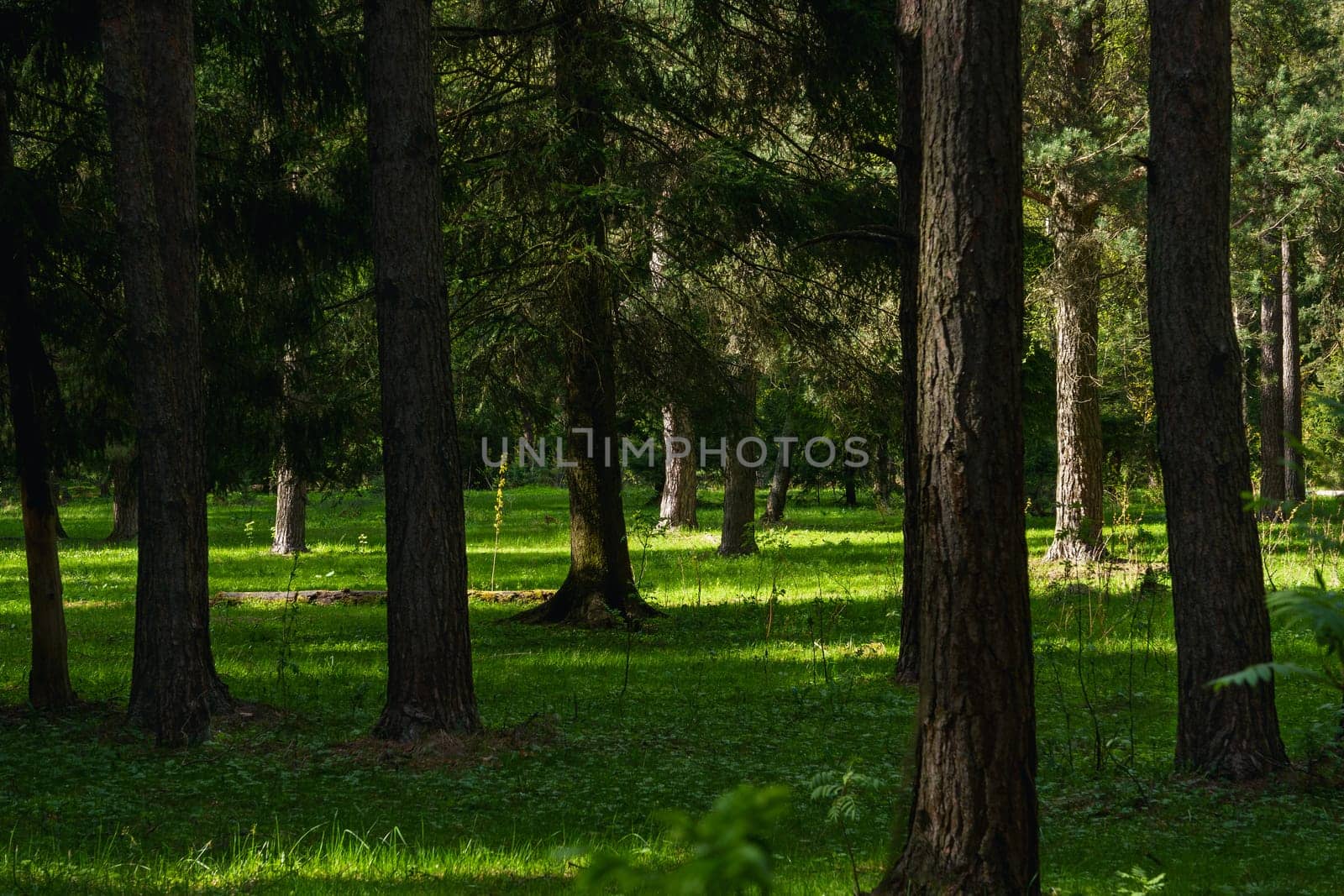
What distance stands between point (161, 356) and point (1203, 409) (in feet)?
19.9

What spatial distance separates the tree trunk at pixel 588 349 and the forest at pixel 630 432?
0.17ft

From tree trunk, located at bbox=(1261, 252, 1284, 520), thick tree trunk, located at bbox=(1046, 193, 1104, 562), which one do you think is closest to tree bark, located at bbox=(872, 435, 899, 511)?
thick tree trunk, located at bbox=(1046, 193, 1104, 562)

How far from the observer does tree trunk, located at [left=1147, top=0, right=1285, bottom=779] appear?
661 cm

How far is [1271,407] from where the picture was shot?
30266 mm

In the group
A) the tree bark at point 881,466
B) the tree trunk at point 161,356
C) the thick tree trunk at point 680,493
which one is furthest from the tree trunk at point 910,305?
the thick tree trunk at point 680,493

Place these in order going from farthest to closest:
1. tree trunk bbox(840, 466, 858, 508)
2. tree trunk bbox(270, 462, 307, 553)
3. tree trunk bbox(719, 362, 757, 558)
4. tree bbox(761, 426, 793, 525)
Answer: tree trunk bbox(840, 466, 858, 508) → tree bbox(761, 426, 793, 525) → tree trunk bbox(270, 462, 307, 553) → tree trunk bbox(719, 362, 757, 558)

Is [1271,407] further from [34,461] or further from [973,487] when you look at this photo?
[973,487]

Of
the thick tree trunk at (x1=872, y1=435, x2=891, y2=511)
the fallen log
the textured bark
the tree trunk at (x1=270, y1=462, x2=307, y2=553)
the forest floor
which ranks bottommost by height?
the forest floor

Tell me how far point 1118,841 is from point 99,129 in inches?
332

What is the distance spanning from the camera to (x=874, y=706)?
30.6 feet

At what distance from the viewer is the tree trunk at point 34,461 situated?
8.67 m

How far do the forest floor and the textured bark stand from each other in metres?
2.32

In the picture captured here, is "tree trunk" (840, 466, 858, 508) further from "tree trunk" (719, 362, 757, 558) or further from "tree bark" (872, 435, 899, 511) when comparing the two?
"tree bark" (872, 435, 899, 511)

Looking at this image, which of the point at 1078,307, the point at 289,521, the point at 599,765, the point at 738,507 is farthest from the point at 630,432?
the point at 289,521
